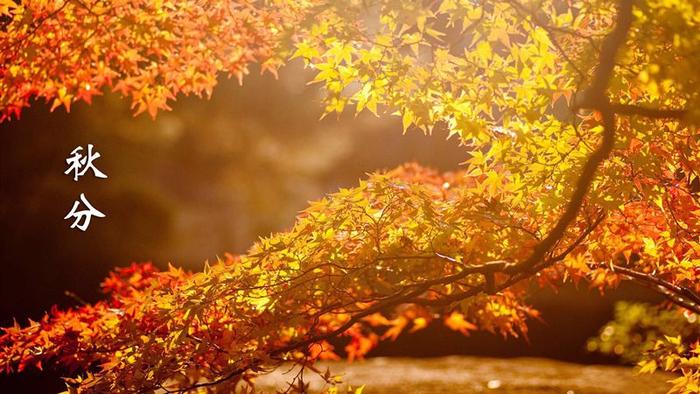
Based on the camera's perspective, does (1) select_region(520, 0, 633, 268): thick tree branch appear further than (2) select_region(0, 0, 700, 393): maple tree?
No

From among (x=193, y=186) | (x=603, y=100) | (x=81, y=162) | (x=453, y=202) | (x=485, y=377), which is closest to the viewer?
(x=603, y=100)

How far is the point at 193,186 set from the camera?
1093 cm

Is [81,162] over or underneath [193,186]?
underneath

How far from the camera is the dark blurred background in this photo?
9750 mm

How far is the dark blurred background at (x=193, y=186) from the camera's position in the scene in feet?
32.0

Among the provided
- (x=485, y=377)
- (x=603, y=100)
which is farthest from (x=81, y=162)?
(x=485, y=377)

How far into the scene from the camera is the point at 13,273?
974cm

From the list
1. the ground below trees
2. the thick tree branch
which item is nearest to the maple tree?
the thick tree branch

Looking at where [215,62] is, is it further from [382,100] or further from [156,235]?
[156,235]

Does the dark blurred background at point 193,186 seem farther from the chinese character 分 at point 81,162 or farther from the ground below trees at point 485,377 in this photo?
the chinese character 分 at point 81,162

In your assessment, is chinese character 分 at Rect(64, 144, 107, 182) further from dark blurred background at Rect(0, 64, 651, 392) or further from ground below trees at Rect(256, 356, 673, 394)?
ground below trees at Rect(256, 356, 673, 394)

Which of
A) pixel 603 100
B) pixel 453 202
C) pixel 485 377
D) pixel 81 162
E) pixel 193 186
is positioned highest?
pixel 193 186

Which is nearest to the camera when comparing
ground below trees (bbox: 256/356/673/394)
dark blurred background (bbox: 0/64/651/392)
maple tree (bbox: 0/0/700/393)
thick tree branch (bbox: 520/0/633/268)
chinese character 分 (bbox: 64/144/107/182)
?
thick tree branch (bbox: 520/0/633/268)

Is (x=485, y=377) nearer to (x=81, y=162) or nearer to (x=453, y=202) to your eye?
(x=81, y=162)
